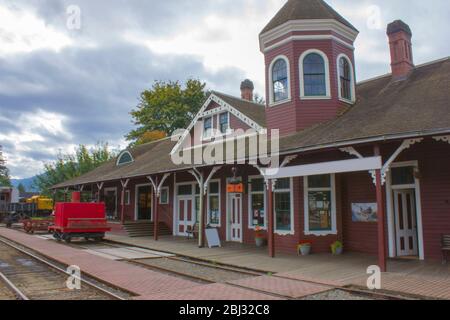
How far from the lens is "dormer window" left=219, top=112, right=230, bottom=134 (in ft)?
56.4

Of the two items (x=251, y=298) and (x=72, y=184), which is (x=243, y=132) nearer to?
(x=251, y=298)

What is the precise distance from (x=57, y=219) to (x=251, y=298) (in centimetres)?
1358

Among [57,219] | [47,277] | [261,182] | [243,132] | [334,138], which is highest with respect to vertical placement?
[243,132]

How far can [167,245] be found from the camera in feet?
48.9

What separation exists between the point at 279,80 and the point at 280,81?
0.23 ft

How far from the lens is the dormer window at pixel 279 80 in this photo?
45.8 ft

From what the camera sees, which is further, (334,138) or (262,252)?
(262,252)

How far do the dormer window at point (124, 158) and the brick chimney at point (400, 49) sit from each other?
17.3m

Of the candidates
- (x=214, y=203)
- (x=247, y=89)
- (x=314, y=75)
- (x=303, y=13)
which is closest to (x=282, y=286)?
(x=314, y=75)

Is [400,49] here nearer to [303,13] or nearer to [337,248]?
[303,13]

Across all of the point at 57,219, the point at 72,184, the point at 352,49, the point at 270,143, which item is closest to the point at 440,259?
the point at 270,143

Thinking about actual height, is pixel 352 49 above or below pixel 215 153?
above

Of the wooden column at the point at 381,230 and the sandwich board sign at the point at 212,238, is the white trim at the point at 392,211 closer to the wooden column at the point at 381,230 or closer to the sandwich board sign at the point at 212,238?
the wooden column at the point at 381,230

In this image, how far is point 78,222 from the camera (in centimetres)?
1672
